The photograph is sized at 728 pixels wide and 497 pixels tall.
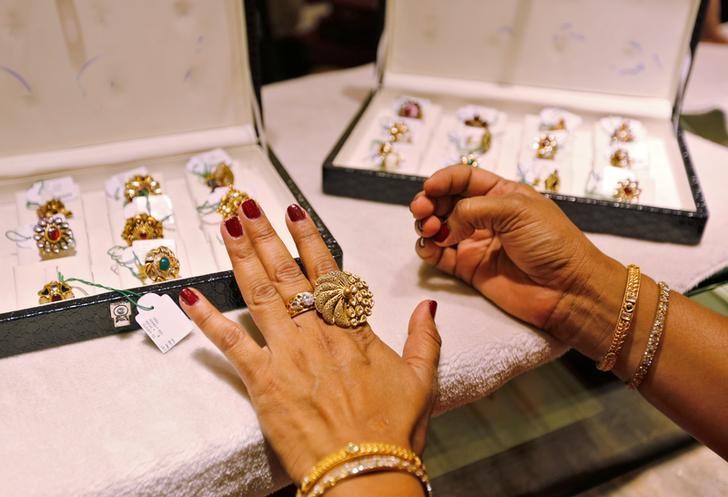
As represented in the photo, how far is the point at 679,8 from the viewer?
3.50ft

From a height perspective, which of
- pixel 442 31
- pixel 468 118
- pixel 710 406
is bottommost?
pixel 710 406

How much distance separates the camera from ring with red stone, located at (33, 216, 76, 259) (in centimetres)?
79

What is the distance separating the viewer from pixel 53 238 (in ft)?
2.58

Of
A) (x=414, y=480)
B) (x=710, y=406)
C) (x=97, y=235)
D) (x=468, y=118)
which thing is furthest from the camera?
(x=468, y=118)

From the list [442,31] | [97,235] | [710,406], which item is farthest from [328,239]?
[442,31]

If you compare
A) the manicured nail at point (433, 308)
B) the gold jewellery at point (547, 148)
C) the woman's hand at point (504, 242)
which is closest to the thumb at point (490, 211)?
the woman's hand at point (504, 242)

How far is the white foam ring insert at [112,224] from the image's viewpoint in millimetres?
761

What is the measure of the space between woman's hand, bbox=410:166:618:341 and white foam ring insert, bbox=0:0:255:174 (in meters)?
0.35

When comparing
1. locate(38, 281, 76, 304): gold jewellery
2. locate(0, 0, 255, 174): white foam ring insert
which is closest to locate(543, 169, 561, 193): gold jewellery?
locate(0, 0, 255, 174): white foam ring insert

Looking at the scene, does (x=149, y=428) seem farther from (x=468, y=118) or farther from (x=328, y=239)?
(x=468, y=118)

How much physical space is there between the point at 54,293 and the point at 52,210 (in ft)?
0.59

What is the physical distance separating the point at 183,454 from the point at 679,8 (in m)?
1.02

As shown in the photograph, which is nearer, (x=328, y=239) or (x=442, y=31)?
(x=328, y=239)

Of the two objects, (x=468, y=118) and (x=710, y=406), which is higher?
(x=468, y=118)
